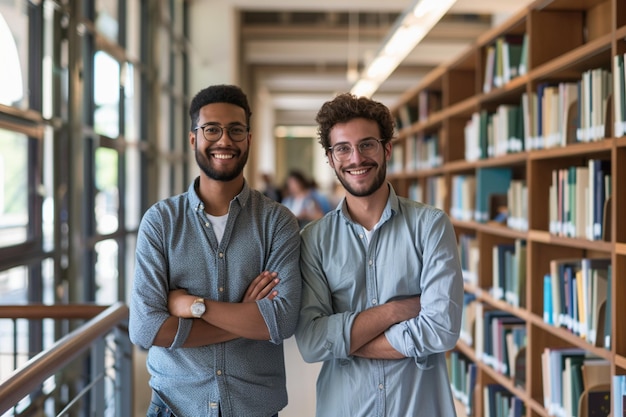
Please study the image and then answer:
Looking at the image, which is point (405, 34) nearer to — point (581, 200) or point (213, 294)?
point (581, 200)

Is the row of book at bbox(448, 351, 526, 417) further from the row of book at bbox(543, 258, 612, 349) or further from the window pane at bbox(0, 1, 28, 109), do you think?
the window pane at bbox(0, 1, 28, 109)

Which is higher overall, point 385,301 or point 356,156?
point 356,156

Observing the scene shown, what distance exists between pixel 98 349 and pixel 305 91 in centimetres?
1329

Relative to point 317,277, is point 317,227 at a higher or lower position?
higher

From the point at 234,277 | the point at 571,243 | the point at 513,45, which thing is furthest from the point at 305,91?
the point at 234,277

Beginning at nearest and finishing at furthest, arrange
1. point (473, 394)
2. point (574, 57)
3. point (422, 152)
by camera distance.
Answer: point (574, 57) < point (473, 394) < point (422, 152)

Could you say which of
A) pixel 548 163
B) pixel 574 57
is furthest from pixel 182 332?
pixel 548 163

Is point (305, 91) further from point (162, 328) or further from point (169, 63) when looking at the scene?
point (162, 328)

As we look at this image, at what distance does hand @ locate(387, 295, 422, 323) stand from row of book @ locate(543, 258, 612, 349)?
3.63ft

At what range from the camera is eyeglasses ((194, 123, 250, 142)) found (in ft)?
5.79

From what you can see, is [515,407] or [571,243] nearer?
[571,243]

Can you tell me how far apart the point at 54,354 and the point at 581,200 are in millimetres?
2010

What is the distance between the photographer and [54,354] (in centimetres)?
173

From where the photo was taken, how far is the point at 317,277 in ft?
6.02
